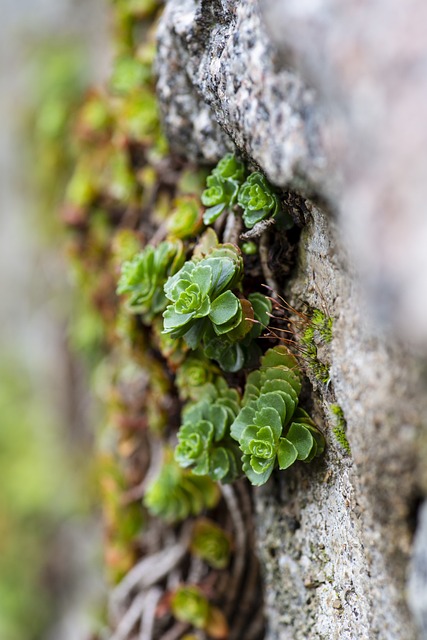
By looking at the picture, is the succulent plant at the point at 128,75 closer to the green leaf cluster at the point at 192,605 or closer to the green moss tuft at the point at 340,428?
the green moss tuft at the point at 340,428

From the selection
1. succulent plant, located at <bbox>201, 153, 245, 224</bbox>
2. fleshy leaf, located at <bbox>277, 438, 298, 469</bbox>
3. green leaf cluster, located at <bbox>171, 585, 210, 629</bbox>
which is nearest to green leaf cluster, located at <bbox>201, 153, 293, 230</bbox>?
succulent plant, located at <bbox>201, 153, 245, 224</bbox>

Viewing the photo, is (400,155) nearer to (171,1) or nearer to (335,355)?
(335,355)

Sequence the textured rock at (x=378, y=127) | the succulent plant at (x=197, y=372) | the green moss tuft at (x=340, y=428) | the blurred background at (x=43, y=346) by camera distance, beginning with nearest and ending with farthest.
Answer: the textured rock at (x=378, y=127) < the green moss tuft at (x=340, y=428) < the succulent plant at (x=197, y=372) < the blurred background at (x=43, y=346)

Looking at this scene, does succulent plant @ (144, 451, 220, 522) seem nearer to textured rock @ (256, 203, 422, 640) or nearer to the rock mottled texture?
textured rock @ (256, 203, 422, 640)

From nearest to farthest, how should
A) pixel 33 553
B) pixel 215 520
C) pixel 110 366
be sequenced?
pixel 215 520 < pixel 110 366 < pixel 33 553

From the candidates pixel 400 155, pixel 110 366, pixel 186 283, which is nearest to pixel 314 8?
pixel 400 155

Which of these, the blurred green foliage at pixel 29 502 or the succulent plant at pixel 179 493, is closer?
the succulent plant at pixel 179 493

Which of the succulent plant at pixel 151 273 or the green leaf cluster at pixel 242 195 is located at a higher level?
the green leaf cluster at pixel 242 195

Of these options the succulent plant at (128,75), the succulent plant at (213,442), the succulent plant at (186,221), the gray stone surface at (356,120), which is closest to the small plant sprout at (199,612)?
the succulent plant at (213,442)
